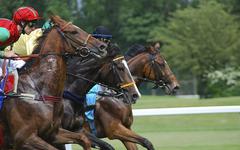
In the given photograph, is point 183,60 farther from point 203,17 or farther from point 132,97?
point 132,97

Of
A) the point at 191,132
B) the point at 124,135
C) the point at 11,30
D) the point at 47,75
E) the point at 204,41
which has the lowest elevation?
the point at 204,41

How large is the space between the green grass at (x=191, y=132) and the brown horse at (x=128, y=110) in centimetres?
254

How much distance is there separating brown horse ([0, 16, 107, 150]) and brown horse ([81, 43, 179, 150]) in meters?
1.82

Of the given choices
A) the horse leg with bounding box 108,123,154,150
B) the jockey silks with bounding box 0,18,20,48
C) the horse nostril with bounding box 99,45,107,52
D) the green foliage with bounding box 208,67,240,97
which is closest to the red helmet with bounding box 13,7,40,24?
the jockey silks with bounding box 0,18,20,48

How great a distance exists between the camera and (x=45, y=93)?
25.8ft

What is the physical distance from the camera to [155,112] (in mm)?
12125

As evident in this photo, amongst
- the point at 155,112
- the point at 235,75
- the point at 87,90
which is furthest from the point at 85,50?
the point at 235,75

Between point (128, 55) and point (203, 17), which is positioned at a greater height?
point (128, 55)

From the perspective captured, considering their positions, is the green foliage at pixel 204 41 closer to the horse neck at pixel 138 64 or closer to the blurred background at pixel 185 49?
the blurred background at pixel 185 49

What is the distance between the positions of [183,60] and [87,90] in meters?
42.8

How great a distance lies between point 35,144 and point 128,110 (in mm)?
2900

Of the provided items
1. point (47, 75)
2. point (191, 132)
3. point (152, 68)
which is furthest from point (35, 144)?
point (191, 132)

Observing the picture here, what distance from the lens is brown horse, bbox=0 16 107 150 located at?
Answer: 7676 mm

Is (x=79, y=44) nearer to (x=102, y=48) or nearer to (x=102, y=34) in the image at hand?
(x=102, y=48)
